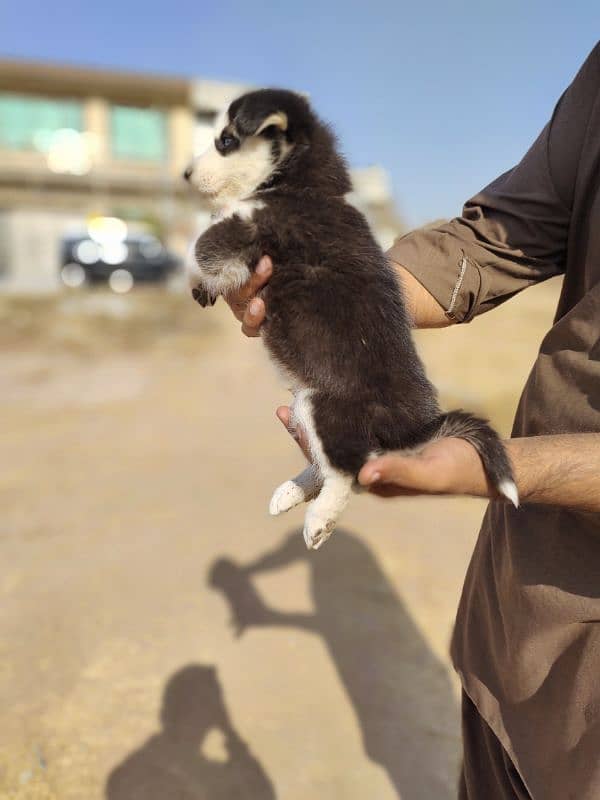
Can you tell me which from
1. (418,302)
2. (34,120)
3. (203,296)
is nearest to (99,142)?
(34,120)

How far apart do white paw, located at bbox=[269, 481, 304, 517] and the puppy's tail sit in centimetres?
62

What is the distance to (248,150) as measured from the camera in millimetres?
2570

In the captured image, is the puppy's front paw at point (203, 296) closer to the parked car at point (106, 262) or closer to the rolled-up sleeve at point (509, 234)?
the rolled-up sleeve at point (509, 234)

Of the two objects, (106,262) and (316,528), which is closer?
(316,528)

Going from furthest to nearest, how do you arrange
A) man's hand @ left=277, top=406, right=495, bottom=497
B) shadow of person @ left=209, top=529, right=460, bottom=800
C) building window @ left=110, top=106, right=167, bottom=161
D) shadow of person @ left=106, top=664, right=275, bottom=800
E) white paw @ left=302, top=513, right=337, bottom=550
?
building window @ left=110, top=106, right=167, bottom=161, shadow of person @ left=209, top=529, right=460, bottom=800, shadow of person @ left=106, top=664, right=275, bottom=800, white paw @ left=302, top=513, right=337, bottom=550, man's hand @ left=277, top=406, right=495, bottom=497

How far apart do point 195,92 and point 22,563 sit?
34342mm

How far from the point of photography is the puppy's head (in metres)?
2.55

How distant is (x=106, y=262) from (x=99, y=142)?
1672cm

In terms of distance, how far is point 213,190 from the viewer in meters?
2.58

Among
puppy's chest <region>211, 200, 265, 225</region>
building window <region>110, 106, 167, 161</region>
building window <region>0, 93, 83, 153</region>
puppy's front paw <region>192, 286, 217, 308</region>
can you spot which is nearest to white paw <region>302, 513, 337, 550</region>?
puppy's front paw <region>192, 286, 217, 308</region>

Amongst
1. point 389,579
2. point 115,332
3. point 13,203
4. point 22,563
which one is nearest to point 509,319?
point 115,332

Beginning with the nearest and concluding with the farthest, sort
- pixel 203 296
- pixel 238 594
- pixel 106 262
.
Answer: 1. pixel 203 296
2. pixel 238 594
3. pixel 106 262

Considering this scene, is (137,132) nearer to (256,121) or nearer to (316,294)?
(256,121)

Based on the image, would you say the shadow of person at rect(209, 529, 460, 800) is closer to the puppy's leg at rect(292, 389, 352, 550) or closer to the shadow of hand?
the shadow of hand
